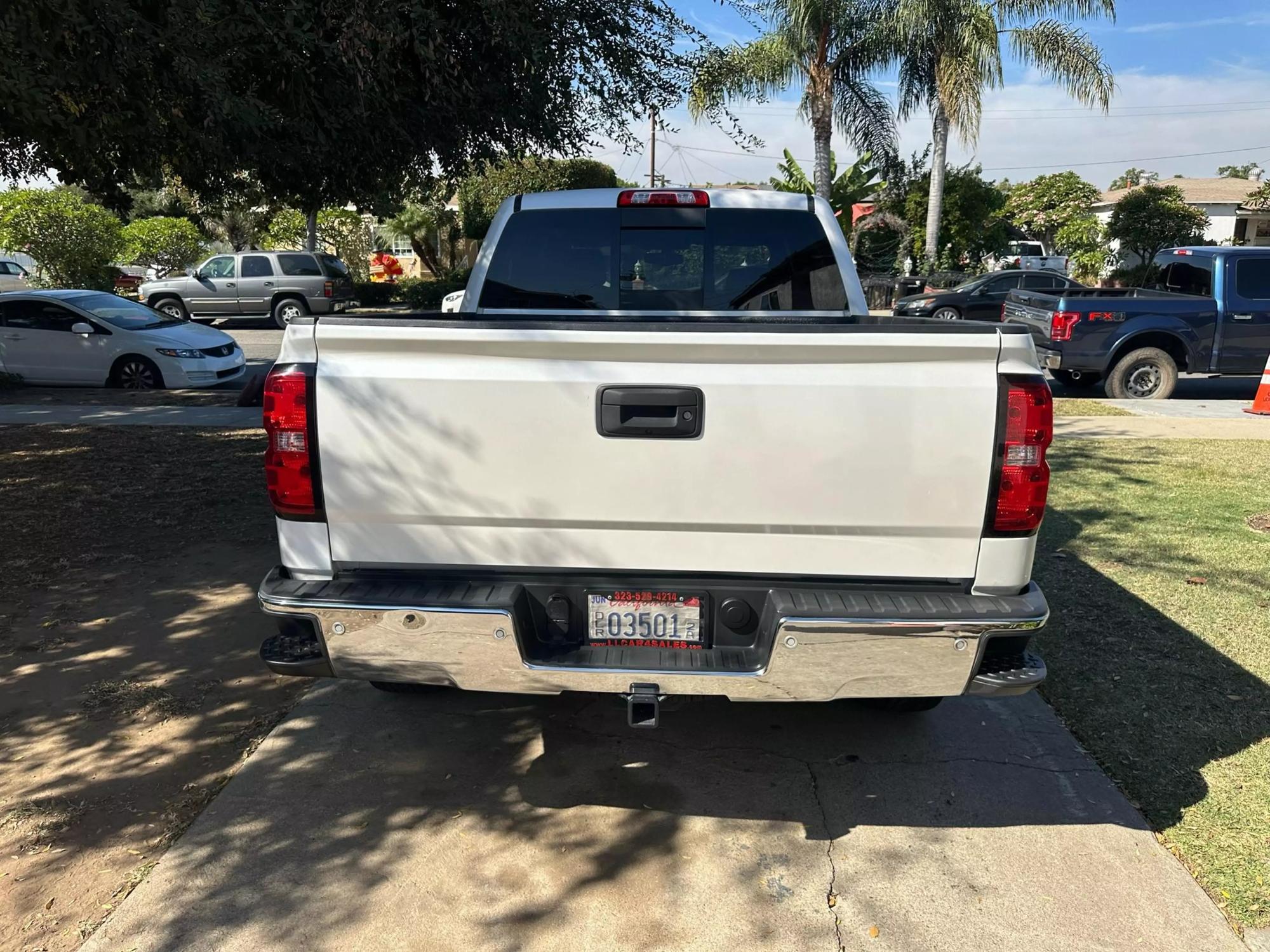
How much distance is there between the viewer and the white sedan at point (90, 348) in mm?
12492

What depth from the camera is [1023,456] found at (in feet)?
9.21

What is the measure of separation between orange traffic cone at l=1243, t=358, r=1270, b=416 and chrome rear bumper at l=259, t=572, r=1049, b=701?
10.6 metres

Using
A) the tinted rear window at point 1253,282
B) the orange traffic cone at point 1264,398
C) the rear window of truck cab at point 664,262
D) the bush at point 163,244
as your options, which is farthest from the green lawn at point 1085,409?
the bush at point 163,244

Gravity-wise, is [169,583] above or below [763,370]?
below

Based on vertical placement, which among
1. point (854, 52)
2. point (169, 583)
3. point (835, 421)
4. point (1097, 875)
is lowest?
point (1097, 875)

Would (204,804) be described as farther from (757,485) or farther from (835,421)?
(835,421)

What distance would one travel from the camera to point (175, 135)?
6.37 m

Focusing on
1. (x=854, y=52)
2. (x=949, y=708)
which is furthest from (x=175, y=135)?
(x=854, y=52)

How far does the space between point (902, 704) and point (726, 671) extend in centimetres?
147

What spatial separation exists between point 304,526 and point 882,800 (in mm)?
2273

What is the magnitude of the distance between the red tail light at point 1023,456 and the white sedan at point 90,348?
12090 mm

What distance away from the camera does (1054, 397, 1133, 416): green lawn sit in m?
11.4

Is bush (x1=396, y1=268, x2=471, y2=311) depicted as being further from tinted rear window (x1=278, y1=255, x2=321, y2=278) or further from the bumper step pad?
the bumper step pad

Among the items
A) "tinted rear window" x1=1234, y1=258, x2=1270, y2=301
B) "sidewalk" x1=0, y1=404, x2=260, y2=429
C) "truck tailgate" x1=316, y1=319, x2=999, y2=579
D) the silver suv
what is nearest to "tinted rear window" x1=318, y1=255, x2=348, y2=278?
the silver suv
